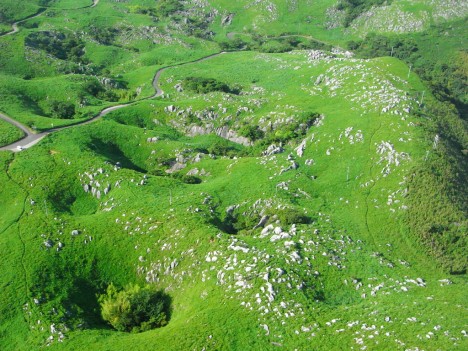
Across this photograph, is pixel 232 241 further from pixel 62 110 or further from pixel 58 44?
pixel 58 44

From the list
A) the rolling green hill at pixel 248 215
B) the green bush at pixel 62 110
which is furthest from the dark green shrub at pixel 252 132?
the green bush at pixel 62 110

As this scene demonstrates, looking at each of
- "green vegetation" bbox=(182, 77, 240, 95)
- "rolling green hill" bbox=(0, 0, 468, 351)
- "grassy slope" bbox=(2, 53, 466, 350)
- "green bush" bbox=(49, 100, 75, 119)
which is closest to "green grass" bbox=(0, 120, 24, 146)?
"rolling green hill" bbox=(0, 0, 468, 351)

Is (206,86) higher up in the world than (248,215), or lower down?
higher up

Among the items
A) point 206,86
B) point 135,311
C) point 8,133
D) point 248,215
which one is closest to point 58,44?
point 206,86

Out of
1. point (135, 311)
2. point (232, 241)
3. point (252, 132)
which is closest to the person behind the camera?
point (135, 311)

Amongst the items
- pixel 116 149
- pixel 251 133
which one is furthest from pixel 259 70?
pixel 116 149

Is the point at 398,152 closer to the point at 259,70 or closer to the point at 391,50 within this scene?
the point at 259,70
